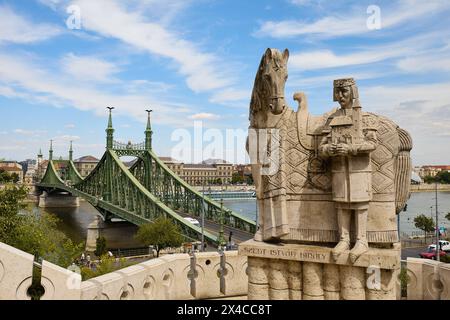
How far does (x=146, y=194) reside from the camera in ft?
106

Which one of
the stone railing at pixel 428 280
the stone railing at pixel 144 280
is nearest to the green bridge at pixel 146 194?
the stone railing at pixel 144 280

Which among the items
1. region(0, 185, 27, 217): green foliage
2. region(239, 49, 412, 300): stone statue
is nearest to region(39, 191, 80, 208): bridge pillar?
region(0, 185, 27, 217): green foliage

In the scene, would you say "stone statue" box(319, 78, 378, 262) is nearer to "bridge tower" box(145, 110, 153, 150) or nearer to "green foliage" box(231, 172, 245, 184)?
"bridge tower" box(145, 110, 153, 150)

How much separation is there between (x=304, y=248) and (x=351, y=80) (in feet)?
7.66

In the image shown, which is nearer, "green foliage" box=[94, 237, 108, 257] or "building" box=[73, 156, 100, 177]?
"green foliage" box=[94, 237, 108, 257]

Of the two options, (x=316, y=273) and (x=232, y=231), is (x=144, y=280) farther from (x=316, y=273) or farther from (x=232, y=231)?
(x=232, y=231)

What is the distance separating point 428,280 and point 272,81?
3991 mm

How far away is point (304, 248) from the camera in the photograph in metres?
5.51

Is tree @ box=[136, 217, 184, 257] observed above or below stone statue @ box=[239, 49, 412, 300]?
below

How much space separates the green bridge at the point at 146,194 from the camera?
29922 millimetres

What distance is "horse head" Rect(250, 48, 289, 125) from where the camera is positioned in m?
5.61

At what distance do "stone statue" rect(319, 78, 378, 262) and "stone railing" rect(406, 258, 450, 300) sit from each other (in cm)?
181
